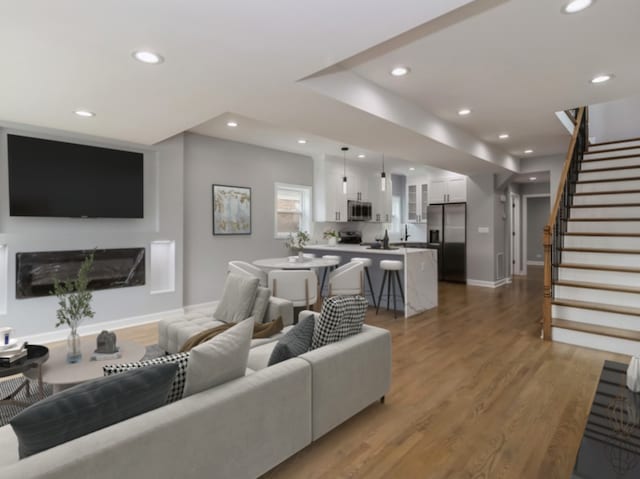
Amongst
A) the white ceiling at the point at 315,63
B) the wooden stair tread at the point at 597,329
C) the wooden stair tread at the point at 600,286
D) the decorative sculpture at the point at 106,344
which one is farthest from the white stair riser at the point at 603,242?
the decorative sculpture at the point at 106,344

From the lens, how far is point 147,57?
2.43 m

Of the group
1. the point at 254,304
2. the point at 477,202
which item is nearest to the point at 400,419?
the point at 254,304

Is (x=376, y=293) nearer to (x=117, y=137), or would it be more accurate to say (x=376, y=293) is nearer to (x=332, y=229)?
(x=332, y=229)

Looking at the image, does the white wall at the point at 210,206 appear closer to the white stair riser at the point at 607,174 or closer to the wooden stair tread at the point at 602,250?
the wooden stair tread at the point at 602,250

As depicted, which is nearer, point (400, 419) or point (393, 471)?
point (393, 471)

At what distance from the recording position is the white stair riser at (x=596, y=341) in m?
3.68

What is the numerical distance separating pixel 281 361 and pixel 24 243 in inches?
149

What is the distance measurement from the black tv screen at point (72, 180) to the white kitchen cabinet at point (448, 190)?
6.51m

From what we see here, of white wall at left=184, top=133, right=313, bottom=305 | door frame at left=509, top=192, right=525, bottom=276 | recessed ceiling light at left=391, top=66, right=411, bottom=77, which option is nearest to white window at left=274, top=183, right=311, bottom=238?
white wall at left=184, top=133, right=313, bottom=305

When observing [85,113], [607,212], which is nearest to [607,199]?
[607,212]

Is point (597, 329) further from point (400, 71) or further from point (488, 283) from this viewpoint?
point (488, 283)

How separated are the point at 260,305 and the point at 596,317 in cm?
376

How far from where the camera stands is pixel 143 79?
2789 millimetres

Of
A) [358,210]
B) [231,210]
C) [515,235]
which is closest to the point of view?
[231,210]
